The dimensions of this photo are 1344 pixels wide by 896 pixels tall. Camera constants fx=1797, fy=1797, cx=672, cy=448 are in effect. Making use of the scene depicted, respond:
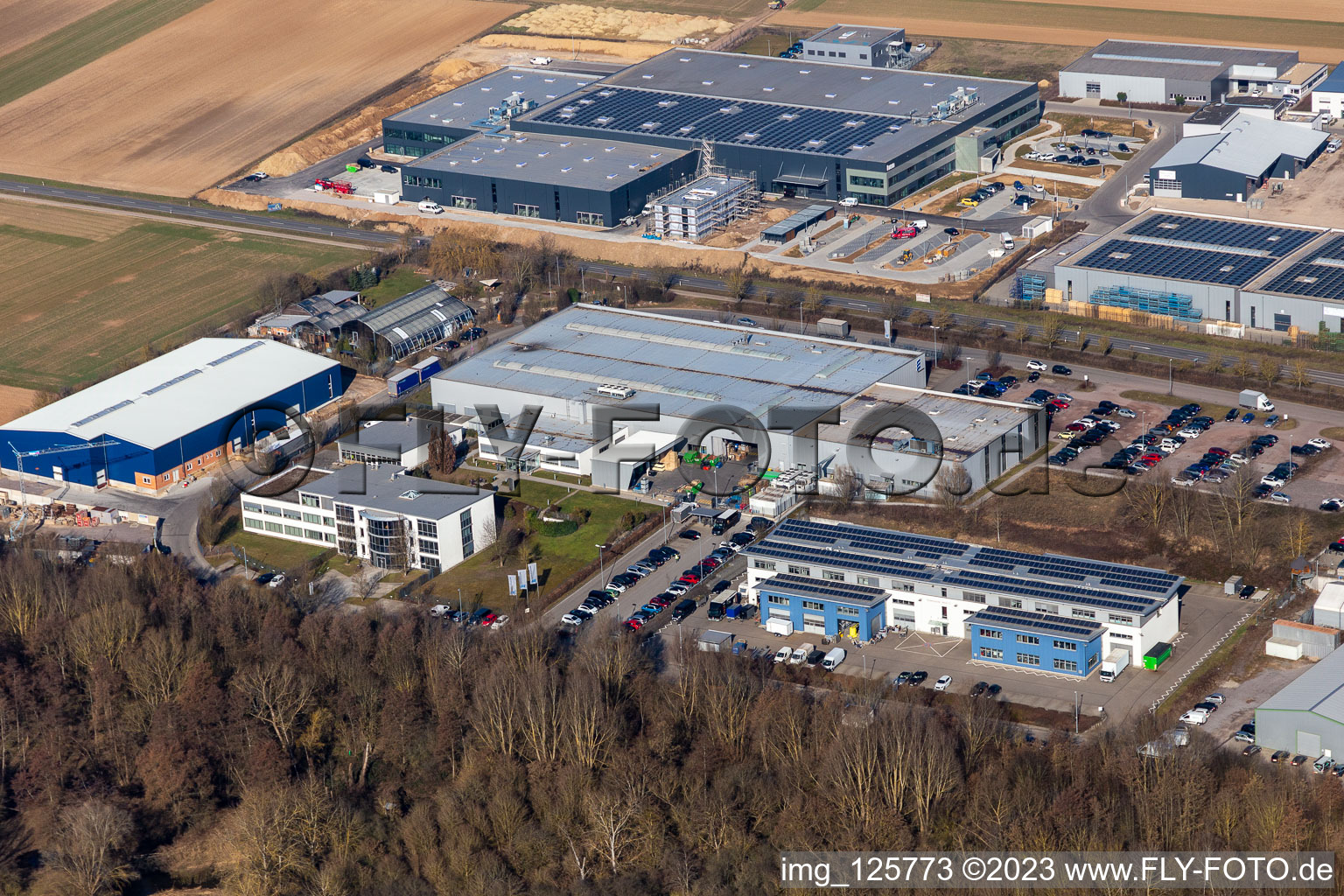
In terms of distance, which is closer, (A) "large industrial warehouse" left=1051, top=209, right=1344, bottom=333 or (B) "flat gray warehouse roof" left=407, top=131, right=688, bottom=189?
(A) "large industrial warehouse" left=1051, top=209, right=1344, bottom=333

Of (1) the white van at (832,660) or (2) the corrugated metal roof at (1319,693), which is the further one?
(1) the white van at (832,660)

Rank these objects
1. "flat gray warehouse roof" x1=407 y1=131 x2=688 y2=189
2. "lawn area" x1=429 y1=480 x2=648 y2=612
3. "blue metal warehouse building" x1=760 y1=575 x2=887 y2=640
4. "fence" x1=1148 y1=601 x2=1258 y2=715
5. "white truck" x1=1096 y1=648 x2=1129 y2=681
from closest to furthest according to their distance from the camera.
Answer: "fence" x1=1148 y1=601 x2=1258 y2=715
"white truck" x1=1096 y1=648 x2=1129 y2=681
"blue metal warehouse building" x1=760 y1=575 x2=887 y2=640
"lawn area" x1=429 y1=480 x2=648 y2=612
"flat gray warehouse roof" x1=407 y1=131 x2=688 y2=189

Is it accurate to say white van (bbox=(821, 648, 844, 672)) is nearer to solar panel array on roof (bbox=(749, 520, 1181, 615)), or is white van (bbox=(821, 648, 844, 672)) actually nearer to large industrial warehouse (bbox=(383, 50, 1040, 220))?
solar panel array on roof (bbox=(749, 520, 1181, 615))

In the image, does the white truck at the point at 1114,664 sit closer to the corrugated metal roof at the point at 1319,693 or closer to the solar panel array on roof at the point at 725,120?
the corrugated metal roof at the point at 1319,693

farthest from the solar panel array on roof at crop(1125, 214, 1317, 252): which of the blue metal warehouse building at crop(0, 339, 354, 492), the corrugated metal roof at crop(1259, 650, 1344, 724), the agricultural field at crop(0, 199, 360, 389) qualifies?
the agricultural field at crop(0, 199, 360, 389)

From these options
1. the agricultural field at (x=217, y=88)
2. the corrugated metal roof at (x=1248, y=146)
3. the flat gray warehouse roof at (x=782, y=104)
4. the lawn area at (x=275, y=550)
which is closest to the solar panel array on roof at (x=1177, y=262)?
the corrugated metal roof at (x=1248, y=146)

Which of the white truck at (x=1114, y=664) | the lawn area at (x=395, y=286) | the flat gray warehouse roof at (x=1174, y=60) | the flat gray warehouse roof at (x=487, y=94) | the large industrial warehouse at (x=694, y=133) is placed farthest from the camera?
the flat gray warehouse roof at (x=1174, y=60)

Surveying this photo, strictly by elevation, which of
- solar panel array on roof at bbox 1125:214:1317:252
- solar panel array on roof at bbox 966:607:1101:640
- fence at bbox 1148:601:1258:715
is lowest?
fence at bbox 1148:601:1258:715

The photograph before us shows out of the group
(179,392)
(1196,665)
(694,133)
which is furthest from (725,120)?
(1196,665)
